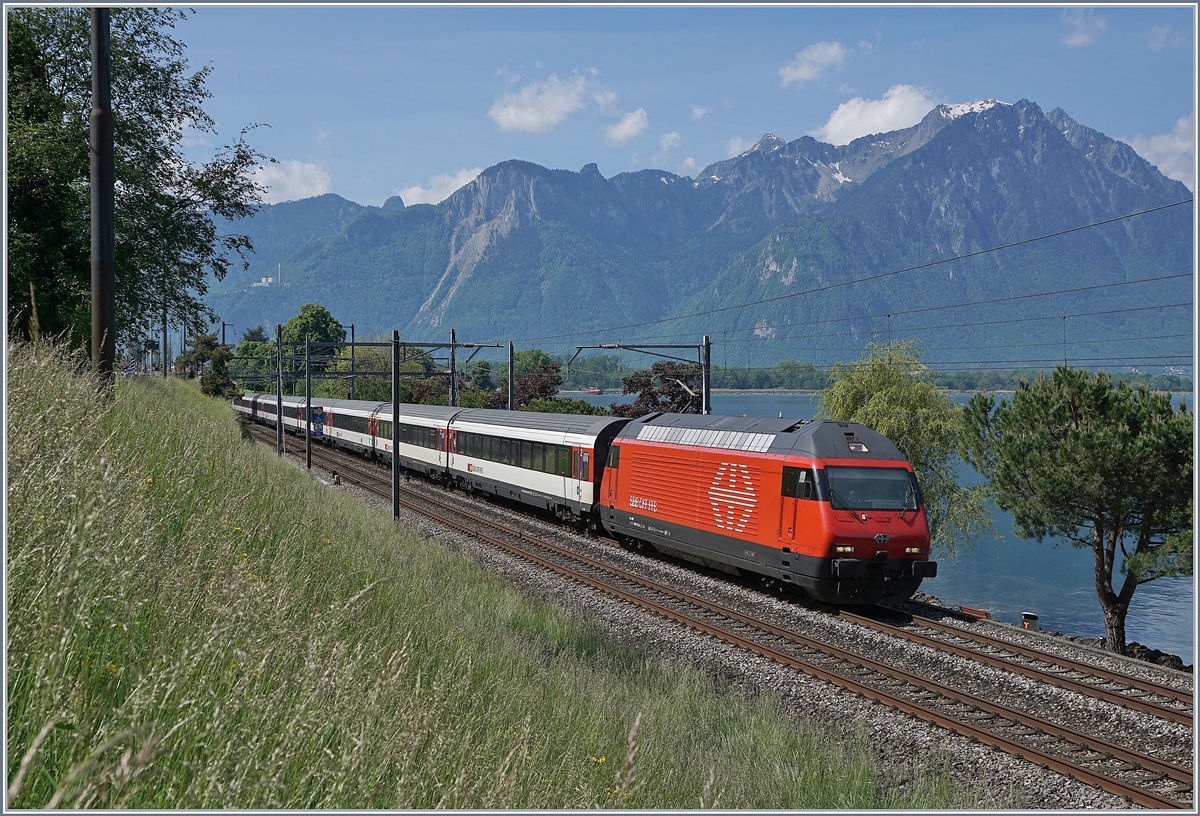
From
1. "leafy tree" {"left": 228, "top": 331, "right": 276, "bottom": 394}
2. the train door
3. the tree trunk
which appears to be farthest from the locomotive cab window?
"leafy tree" {"left": 228, "top": 331, "right": 276, "bottom": 394}

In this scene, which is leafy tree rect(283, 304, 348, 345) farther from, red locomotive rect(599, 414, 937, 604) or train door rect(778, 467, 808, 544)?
train door rect(778, 467, 808, 544)

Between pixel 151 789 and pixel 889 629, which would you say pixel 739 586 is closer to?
pixel 889 629

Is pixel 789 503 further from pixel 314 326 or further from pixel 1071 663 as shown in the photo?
pixel 314 326

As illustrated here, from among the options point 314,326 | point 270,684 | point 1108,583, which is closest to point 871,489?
point 270,684

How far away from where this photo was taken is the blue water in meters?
45.9

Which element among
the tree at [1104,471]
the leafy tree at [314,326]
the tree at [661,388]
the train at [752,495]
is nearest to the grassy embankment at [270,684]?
the train at [752,495]

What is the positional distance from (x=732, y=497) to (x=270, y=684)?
13475 mm

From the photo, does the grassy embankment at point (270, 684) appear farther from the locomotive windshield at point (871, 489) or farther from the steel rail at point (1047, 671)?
the locomotive windshield at point (871, 489)

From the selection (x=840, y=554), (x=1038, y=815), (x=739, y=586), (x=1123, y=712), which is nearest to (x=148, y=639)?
(x=1038, y=815)

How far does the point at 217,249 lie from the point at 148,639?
1742cm

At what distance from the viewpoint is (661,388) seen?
6066 cm

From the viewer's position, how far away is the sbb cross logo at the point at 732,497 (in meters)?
16.8

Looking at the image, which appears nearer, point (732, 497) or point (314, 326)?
point (732, 497)

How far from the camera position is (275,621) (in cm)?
489
